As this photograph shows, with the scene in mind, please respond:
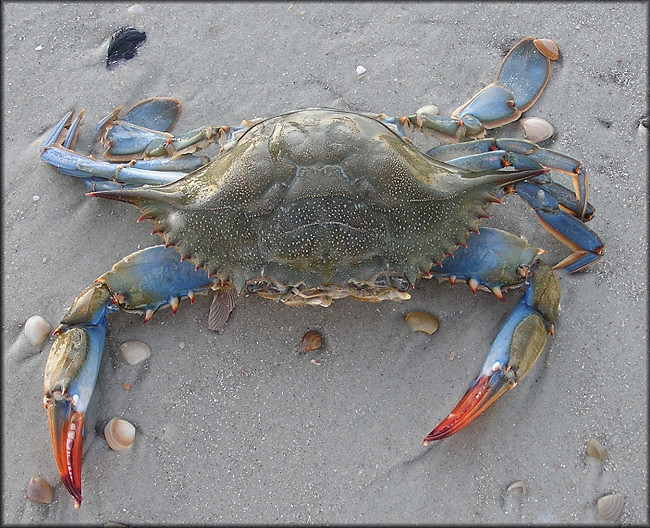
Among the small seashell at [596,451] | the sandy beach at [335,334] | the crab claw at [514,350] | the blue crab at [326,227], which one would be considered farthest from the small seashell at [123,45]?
the small seashell at [596,451]

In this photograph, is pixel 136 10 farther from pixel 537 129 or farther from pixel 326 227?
pixel 537 129

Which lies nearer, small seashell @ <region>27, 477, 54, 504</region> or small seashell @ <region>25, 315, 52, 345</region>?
small seashell @ <region>27, 477, 54, 504</region>

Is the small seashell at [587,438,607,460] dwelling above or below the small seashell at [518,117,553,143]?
below

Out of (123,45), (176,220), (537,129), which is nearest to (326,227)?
(176,220)

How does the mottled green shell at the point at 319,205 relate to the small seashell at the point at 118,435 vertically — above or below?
above

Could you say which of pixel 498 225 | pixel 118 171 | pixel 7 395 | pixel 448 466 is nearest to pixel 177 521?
pixel 7 395

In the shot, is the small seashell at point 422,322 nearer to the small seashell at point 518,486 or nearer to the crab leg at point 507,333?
the crab leg at point 507,333

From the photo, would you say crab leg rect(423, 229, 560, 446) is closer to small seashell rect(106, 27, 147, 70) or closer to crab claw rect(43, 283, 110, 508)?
crab claw rect(43, 283, 110, 508)

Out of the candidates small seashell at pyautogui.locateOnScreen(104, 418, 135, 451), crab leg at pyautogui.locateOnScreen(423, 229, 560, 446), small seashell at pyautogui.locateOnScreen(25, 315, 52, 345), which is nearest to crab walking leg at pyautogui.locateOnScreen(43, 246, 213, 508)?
small seashell at pyautogui.locateOnScreen(104, 418, 135, 451)
